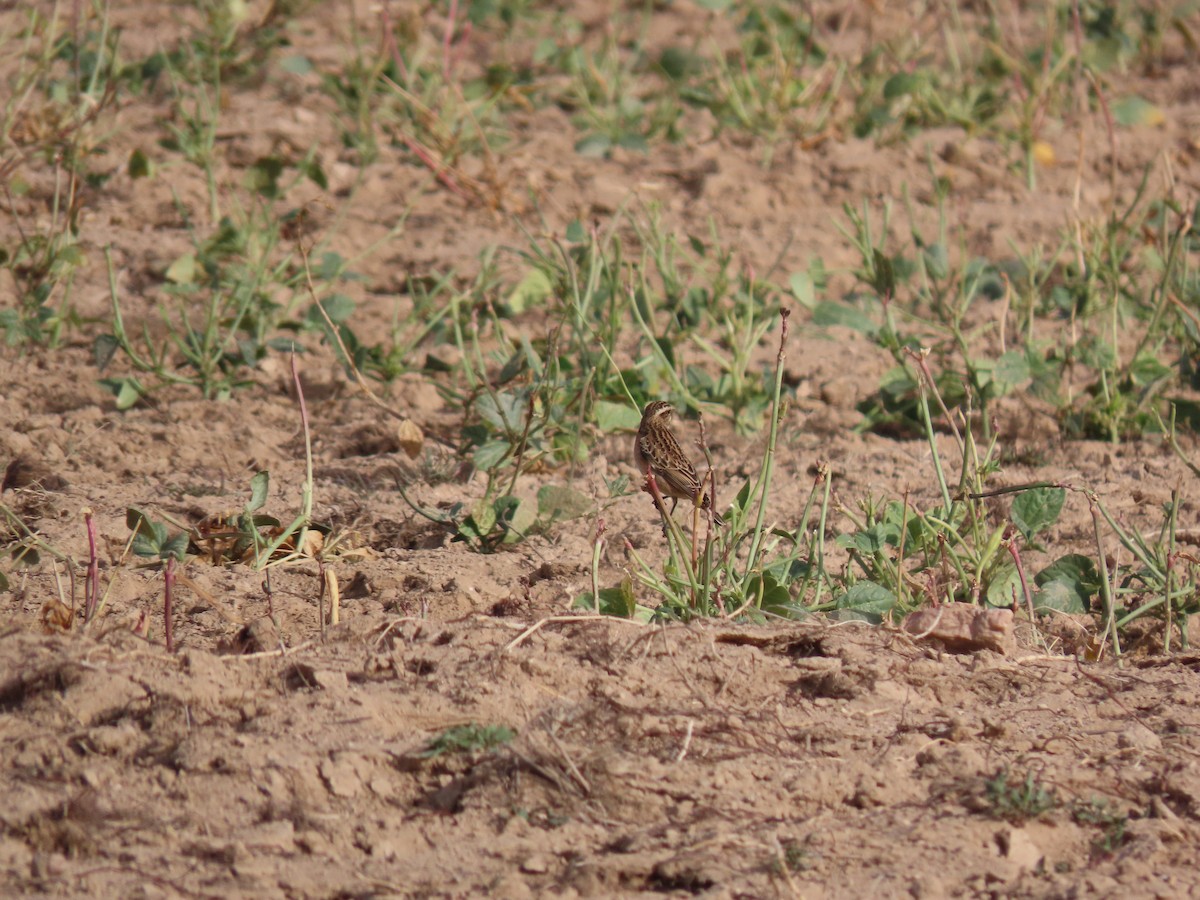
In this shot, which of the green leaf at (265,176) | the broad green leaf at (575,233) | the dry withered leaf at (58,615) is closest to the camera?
the dry withered leaf at (58,615)

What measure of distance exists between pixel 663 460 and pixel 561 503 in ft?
1.74

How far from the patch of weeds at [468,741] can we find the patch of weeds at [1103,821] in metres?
1.20

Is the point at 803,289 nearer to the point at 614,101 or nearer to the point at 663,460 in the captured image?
the point at 663,460

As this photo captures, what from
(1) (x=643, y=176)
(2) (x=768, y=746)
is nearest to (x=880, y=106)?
(1) (x=643, y=176)

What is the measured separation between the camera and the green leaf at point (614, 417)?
5449 millimetres

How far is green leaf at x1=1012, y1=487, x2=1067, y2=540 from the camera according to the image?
4.36 meters

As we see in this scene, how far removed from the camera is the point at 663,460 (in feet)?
16.2

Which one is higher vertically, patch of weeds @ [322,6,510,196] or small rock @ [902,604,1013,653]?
patch of weeds @ [322,6,510,196]

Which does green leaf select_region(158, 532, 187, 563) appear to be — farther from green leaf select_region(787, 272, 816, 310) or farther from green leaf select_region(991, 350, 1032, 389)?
green leaf select_region(991, 350, 1032, 389)

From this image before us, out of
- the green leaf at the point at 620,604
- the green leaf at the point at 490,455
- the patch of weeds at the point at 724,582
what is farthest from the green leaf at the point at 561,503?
the green leaf at the point at 620,604

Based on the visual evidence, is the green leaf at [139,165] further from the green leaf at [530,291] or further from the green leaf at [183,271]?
the green leaf at [530,291]

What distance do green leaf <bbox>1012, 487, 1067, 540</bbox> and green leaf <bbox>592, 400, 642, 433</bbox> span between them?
1538 mm

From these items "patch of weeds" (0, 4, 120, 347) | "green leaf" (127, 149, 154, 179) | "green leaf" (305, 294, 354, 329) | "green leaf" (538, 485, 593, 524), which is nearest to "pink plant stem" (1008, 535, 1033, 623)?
"green leaf" (538, 485, 593, 524)

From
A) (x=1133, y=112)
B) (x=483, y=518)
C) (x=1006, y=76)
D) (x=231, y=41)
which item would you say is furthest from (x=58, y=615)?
(x=1006, y=76)
